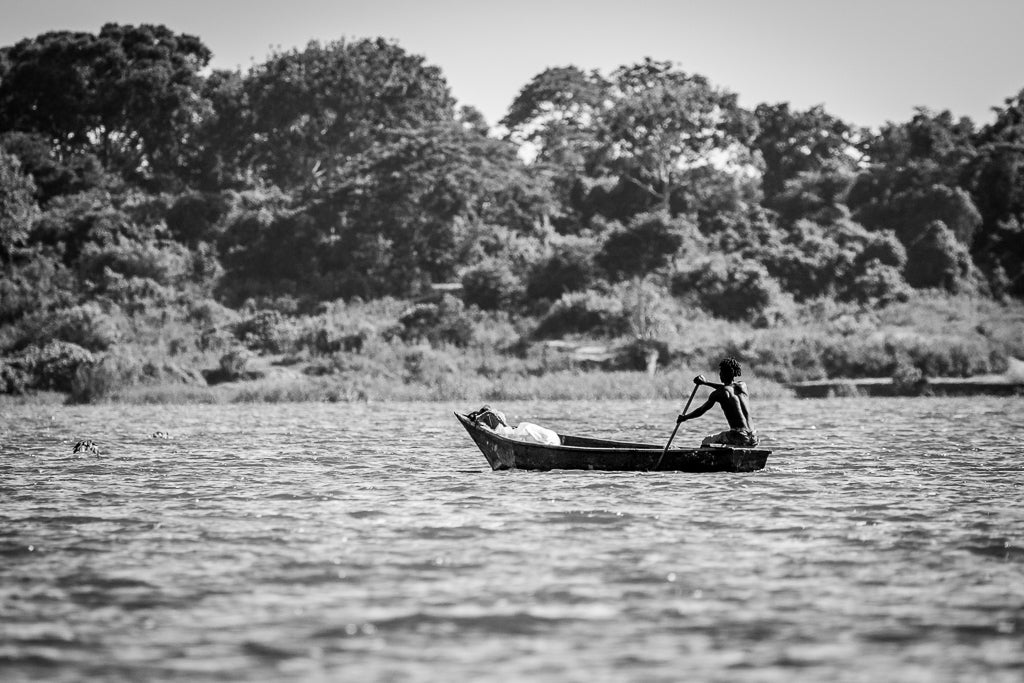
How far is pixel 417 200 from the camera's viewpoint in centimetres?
6341

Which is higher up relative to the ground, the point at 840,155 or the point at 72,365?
the point at 840,155

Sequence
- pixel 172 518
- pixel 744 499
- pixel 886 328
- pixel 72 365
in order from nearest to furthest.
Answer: pixel 172 518
pixel 744 499
pixel 72 365
pixel 886 328

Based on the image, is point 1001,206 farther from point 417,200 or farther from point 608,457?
point 608,457

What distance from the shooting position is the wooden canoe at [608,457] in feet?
61.9

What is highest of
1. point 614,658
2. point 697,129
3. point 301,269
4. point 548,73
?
point 548,73

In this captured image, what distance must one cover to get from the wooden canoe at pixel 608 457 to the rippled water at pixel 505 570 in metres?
0.26

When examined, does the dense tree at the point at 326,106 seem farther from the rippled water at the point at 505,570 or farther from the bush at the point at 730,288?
the rippled water at the point at 505,570

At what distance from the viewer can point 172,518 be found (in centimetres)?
1504

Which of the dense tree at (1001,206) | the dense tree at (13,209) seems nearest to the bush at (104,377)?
the dense tree at (13,209)

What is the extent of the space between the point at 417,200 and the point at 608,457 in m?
45.7

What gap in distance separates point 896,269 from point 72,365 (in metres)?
40.1

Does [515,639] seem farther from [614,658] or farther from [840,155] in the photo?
[840,155]


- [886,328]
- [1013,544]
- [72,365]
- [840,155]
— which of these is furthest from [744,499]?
[840,155]

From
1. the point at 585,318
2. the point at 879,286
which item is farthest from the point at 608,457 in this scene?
the point at 879,286
